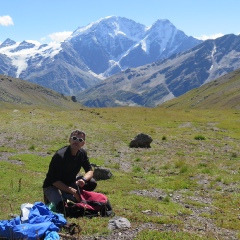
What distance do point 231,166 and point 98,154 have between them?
13090 millimetres

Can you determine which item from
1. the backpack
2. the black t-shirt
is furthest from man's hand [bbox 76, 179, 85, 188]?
the backpack

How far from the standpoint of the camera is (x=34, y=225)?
11102mm

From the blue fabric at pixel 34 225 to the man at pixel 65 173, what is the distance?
1.45 m

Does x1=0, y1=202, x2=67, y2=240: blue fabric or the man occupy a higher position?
the man

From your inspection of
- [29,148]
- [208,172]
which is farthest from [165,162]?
[29,148]

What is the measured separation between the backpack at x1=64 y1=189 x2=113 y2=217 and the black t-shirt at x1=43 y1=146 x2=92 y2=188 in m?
0.85

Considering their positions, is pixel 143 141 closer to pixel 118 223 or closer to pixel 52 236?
pixel 118 223

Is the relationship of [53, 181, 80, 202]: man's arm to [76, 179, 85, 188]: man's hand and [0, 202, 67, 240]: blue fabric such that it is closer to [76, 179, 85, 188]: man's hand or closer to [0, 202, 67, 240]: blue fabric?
[76, 179, 85, 188]: man's hand

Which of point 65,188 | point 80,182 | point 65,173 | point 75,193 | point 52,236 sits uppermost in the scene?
point 65,173

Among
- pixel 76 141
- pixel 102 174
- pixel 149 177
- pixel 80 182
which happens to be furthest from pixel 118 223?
pixel 149 177

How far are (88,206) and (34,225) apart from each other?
3389 millimetres

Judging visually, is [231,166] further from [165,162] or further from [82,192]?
[82,192]

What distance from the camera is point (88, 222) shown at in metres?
13.3

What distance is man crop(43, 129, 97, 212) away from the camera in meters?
13.9
